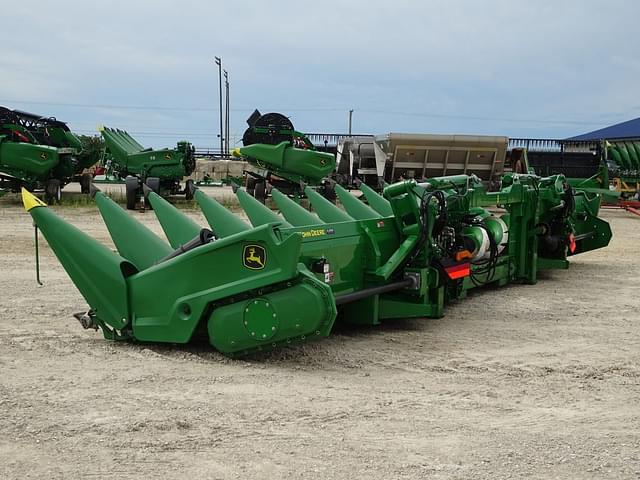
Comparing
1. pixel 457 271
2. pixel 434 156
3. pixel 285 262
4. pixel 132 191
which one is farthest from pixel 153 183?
pixel 285 262

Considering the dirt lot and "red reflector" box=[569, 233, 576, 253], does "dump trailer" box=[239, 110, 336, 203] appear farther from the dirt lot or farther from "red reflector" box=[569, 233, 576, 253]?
the dirt lot

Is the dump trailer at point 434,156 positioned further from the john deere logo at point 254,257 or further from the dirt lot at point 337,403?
the john deere logo at point 254,257

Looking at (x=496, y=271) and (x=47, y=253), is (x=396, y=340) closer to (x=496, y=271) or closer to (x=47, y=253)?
(x=496, y=271)

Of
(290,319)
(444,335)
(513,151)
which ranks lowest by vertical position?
(444,335)

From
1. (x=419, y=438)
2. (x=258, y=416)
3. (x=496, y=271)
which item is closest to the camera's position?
(x=419, y=438)

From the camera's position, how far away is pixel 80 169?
17141mm

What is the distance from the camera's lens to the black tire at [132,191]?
1458 centimetres

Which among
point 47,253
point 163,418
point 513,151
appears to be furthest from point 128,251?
point 513,151

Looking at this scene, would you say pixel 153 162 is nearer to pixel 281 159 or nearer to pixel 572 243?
pixel 281 159

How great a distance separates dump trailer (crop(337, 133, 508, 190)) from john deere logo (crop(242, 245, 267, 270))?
1149 cm

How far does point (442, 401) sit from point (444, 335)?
168 cm

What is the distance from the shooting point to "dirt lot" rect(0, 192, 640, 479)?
3041 mm

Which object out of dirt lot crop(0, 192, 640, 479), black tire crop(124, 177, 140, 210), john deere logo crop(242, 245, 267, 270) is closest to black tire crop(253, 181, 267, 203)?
black tire crop(124, 177, 140, 210)

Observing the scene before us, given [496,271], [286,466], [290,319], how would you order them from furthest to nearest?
1. [496,271]
2. [290,319]
3. [286,466]
